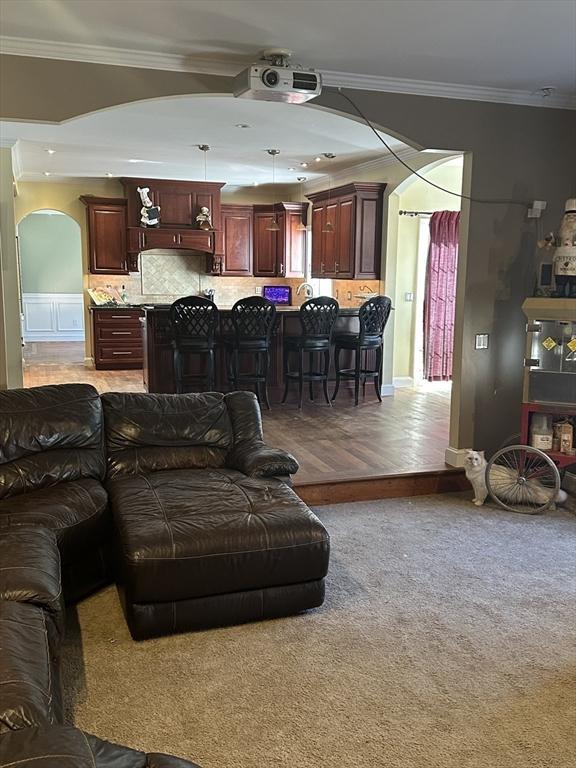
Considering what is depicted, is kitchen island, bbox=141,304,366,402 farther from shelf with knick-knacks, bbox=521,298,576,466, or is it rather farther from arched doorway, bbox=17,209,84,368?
arched doorway, bbox=17,209,84,368

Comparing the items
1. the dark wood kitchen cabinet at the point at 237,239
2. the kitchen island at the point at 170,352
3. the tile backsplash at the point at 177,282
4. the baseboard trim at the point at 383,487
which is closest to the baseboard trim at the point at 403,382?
the kitchen island at the point at 170,352

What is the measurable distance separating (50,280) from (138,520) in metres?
11.4

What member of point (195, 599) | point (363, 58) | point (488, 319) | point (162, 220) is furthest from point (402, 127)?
point (162, 220)

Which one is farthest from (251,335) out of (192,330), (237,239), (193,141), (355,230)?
(237,239)

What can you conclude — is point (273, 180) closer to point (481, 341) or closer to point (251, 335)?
point (251, 335)

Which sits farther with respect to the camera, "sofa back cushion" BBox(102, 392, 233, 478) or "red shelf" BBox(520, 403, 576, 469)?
"red shelf" BBox(520, 403, 576, 469)

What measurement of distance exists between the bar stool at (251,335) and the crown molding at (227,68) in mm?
2529

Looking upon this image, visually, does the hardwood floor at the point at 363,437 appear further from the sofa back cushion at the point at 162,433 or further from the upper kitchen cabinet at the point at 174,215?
the upper kitchen cabinet at the point at 174,215

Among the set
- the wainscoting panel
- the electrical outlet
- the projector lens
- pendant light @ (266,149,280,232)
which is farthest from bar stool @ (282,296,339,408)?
the wainscoting panel

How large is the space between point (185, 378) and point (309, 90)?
11.7 ft

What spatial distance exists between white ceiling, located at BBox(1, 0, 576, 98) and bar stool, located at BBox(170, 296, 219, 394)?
269cm

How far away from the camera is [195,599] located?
288 cm

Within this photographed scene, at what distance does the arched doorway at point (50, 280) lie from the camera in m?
13.0

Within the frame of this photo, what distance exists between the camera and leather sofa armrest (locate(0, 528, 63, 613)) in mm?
2299
